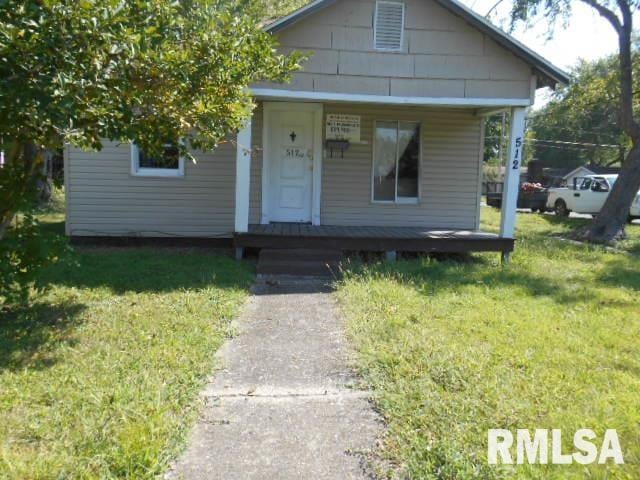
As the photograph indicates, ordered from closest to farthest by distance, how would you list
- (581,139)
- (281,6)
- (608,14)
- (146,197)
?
(146,197) → (608,14) → (281,6) → (581,139)

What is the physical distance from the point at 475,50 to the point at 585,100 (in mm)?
13975

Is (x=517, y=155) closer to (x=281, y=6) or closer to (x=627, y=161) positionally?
(x=627, y=161)

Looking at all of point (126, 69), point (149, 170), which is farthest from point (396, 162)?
point (126, 69)

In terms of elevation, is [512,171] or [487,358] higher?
[512,171]

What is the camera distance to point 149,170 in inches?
395

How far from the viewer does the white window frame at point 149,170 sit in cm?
991

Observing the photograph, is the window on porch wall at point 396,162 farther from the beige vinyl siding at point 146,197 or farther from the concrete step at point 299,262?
the beige vinyl siding at point 146,197

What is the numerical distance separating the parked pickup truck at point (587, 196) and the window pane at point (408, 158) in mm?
11233

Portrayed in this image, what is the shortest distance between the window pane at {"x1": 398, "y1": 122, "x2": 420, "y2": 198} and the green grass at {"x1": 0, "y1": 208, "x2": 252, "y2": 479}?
4570 millimetres

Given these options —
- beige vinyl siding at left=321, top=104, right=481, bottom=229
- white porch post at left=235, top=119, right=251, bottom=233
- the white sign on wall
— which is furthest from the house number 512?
white porch post at left=235, top=119, right=251, bottom=233

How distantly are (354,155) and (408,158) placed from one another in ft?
3.69

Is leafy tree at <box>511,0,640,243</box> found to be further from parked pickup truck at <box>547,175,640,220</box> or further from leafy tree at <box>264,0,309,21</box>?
leafy tree at <box>264,0,309,21</box>

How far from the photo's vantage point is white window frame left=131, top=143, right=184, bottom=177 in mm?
9906

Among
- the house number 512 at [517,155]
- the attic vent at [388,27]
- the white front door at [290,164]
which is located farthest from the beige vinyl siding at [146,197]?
the house number 512 at [517,155]
